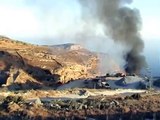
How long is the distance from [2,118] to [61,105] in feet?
20.5

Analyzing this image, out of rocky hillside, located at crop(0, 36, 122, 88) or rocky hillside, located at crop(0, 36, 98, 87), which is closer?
rocky hillside, located at crop(0, 36, 122, 88)

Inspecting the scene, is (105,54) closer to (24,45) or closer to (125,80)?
(24,45)

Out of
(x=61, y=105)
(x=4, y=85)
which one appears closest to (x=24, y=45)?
(x=4, y=85)

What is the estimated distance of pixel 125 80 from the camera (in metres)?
61.6

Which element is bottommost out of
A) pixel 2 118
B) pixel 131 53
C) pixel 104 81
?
pixel 2 118

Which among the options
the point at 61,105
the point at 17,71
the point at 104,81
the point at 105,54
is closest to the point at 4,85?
the point at 17,71

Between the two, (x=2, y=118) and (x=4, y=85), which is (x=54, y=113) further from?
(x=4, y=85)

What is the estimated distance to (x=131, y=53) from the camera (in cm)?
7512

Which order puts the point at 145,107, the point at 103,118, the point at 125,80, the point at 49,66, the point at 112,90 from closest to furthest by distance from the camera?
the point at 103,118
the point at 145,107
the point at 112,90
the point at 125,80
the point at 49,66

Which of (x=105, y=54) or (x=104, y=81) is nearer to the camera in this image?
(x=104, y=81)

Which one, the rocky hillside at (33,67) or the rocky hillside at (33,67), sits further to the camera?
the rocky hillside at (33,67)

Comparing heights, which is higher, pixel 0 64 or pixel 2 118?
A: pixel 0 64

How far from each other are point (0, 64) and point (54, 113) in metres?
24.6

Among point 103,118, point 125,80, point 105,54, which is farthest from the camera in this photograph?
point 105,54
